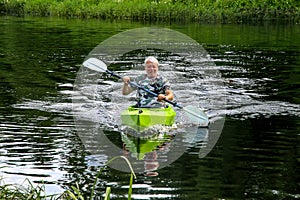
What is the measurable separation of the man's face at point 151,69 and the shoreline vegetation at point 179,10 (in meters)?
26.8

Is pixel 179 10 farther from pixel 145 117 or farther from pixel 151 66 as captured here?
pixel 145 117

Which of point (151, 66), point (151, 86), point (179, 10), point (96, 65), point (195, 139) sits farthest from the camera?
point (179, 10)

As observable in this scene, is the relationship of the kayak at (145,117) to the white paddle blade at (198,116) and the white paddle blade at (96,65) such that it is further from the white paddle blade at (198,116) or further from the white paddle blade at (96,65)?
the white paddle blade at (96,65)

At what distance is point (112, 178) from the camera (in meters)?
8.35

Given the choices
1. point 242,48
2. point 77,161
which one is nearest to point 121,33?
point 242,48

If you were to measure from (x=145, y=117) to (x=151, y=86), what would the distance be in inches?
58.0

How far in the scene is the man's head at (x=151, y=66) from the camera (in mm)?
11776

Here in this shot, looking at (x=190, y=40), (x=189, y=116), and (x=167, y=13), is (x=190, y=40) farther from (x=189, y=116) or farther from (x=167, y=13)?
(x=189, y=116)

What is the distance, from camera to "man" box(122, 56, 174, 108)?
38.9 ft

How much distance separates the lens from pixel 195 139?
1080 cm

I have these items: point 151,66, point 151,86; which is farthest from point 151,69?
point 151,86

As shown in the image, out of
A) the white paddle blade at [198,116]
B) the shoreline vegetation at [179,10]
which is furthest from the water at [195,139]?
the shoreline vegetation at [179,10]

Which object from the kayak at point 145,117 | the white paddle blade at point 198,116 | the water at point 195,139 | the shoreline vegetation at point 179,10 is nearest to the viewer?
the water at point 195,139

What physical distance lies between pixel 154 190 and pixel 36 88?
8326mm
